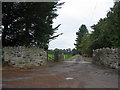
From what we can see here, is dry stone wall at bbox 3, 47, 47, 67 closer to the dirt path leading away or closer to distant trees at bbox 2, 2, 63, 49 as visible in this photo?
distant trees at bbox 2, 2, 63, 49

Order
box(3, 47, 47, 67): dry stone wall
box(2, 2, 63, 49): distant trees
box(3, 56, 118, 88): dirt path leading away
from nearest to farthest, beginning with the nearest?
box(3, 56, 118, 88): dirt path leading away < box(3, 47, 47, 67): dry stone wall < box(2, 2, 63, 49): distant trees

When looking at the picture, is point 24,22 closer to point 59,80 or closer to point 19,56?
point 19,56

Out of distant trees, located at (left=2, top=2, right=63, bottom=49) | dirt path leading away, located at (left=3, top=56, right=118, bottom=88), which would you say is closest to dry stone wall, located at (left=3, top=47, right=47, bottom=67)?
distant trees, located at (left=2, top=2, right=63, bottom=49)

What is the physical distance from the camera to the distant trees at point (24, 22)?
38.1 ft

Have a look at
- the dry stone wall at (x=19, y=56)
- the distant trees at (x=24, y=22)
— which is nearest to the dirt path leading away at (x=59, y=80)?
the dry stone wall at (x=19, y=56)

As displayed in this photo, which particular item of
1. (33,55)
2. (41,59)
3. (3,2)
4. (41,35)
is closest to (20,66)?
(33,55)

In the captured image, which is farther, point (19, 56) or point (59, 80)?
point (19, 56)

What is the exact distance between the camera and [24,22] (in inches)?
490

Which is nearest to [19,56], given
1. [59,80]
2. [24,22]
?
[24,22]

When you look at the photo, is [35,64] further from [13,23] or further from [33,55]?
[13,23]

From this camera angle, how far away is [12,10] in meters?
11.7

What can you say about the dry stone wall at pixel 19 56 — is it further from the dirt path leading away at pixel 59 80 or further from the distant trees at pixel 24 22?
the dirt path leading away at pixel 59 80

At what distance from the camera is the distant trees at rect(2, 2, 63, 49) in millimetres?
11609

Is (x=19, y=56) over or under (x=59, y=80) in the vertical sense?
over
